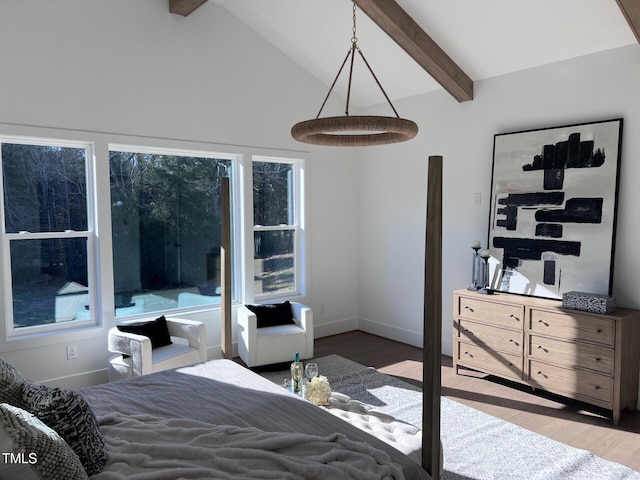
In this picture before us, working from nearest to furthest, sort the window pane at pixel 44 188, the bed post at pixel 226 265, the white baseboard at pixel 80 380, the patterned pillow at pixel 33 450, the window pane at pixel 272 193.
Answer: the patterned pillow at pixel 33 450, the bed post at pixel 226 265, the window pane at pixel 44 188, the white baseboard at pixel 80 380, the window pane at pixel 272 193

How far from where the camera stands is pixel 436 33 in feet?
13.7

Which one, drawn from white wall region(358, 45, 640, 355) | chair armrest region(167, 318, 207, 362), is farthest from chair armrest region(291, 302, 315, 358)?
white wall region(358, 45, 640, 355)

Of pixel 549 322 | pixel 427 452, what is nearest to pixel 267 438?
pixel 427 452

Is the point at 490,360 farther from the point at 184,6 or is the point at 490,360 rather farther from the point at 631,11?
the point at 184,6

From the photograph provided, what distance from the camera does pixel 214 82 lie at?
471 cm

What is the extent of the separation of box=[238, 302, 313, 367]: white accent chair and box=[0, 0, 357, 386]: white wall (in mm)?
439

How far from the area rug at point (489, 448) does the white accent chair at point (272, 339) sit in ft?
2.19

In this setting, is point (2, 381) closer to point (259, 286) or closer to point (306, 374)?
point (306, 374)

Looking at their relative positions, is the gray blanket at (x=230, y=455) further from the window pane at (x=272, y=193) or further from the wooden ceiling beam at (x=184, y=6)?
the wooden ceiling beam at (x=184, y=6)

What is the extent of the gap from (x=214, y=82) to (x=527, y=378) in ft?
13.1

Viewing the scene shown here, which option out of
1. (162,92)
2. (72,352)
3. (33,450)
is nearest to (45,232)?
(72,352)

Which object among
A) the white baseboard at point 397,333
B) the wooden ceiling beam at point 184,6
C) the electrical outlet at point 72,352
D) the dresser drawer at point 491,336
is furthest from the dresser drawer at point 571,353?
the wooden ceiling beam at point 184,6

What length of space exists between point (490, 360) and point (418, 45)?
286cm

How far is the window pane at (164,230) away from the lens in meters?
4.35
